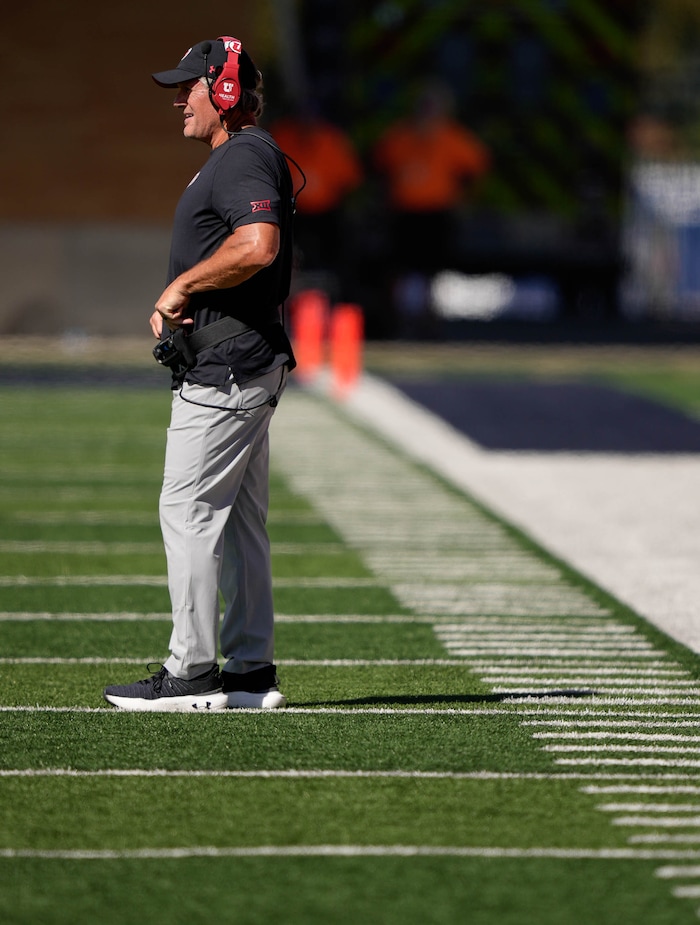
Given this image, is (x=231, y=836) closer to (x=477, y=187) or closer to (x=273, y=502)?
(x=273, y=502)

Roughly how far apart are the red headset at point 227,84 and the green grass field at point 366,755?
183 centimetres

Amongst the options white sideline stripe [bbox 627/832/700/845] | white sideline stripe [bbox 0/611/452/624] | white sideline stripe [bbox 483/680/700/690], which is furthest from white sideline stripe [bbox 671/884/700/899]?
white sideline stripe [bbox 0/611/452/624]

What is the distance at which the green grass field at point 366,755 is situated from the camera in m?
4.45

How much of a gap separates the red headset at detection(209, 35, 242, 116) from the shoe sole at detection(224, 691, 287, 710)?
1756mm

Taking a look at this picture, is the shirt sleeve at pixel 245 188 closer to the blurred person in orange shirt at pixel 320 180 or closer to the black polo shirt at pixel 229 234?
the black polo shirt at pixel 229 234

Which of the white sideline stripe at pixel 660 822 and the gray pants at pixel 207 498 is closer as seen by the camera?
the white sideline stripe at pixel 660 822

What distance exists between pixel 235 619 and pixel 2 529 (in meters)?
4.81

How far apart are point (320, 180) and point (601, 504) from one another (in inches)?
471

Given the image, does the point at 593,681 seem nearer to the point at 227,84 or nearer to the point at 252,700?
the point at 252,700

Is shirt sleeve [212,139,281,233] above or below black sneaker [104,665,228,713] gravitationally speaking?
above

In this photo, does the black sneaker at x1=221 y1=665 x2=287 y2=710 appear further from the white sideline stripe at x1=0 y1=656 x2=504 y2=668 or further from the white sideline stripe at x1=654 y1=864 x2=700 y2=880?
the white sideline stripe at x1=654 y1=864 x2=700 y2=880

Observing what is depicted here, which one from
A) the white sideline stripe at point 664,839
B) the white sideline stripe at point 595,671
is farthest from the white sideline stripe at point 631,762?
the white sideline stripe at point 595,671

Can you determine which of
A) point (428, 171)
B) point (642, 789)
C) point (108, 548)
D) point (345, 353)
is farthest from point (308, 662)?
point (428, 171)

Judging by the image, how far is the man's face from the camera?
5.92 meters
